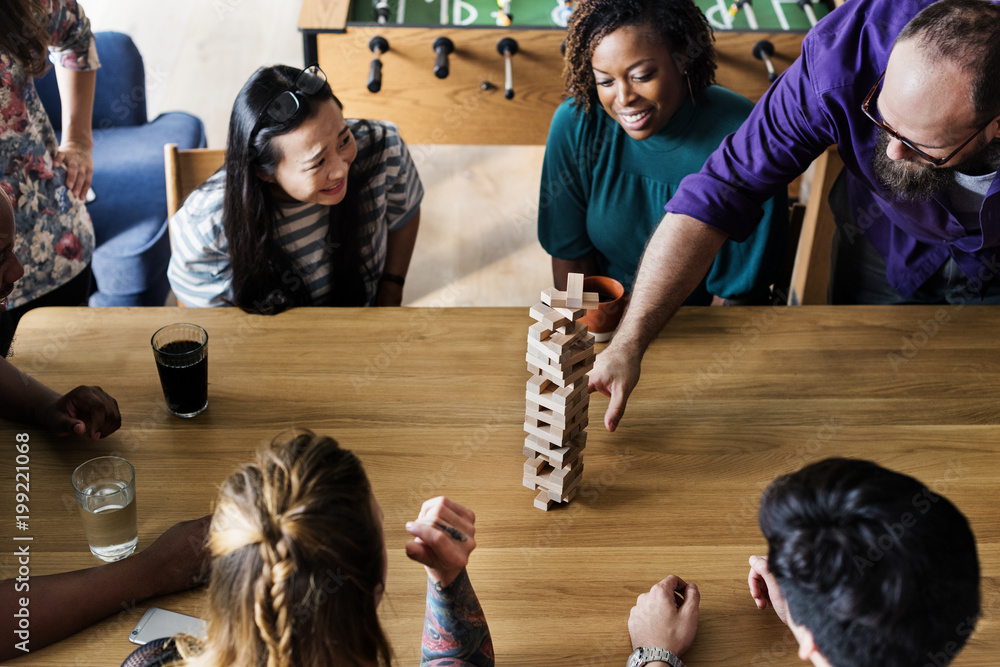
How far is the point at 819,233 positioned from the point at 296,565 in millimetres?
1614

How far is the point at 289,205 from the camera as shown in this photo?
5.92 ft

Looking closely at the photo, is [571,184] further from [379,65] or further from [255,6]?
[255,6]

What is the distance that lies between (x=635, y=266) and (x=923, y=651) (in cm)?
136

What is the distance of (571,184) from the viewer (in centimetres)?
203

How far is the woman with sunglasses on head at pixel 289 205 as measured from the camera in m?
1.65

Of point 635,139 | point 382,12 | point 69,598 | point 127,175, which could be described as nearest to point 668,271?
point 635,139

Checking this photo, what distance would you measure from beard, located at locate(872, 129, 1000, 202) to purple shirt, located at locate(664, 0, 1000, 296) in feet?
0.08

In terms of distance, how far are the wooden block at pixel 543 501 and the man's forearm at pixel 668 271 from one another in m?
0.36

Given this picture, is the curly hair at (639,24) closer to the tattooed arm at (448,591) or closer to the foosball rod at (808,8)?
the foosball rod at (808,8)

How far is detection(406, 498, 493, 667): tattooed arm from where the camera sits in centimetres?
99

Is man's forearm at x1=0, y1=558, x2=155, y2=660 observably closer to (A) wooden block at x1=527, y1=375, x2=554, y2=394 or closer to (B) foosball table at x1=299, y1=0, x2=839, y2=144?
(A) wooden block at x1=527, y1=375, x2=554, y2=394

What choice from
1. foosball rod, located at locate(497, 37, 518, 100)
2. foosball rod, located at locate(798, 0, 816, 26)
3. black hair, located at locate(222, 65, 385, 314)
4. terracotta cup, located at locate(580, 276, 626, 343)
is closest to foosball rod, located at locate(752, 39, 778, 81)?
foosball rod, located at locate(798, 0, 816, 26)

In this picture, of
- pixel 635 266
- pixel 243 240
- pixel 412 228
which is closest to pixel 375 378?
pixel 243 240

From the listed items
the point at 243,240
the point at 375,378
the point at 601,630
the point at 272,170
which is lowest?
the point at 601,630
